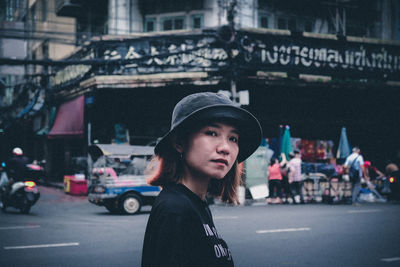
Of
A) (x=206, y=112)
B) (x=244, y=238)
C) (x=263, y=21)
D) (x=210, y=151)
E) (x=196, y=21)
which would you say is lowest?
(x=244, y=238)

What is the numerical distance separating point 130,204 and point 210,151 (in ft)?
37.0

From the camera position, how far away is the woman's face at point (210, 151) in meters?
1.79

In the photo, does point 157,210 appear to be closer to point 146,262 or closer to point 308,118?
point 146,262

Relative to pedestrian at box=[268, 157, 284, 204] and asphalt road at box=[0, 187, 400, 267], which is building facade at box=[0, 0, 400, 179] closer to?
pedestrian at box=[268, 157, 284, 204]

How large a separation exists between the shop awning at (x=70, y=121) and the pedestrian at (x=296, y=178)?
8741mm

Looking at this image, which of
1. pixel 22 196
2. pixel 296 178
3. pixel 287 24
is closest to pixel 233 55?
pixel 287 24

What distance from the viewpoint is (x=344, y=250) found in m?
7.22

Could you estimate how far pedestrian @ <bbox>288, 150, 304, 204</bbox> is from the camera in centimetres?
1611

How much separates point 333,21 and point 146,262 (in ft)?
65.9

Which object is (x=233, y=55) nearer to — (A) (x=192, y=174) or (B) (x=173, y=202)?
(A) (x=192, y=174)

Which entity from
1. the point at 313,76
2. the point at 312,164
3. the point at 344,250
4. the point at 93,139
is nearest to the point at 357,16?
the point at 313,76

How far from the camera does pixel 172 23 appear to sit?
768 inches

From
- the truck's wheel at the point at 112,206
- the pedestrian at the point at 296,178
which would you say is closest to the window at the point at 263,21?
the pedestrian at the point at 296,178

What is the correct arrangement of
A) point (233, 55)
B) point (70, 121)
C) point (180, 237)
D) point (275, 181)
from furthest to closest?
point (70, 121), point (233, 55), point (275, 181), point (180, 237)
